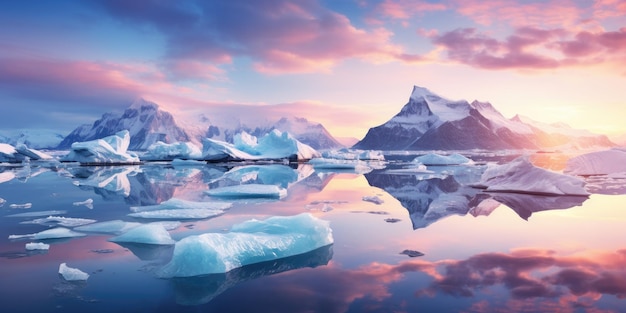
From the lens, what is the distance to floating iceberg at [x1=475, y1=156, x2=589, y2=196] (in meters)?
14.8

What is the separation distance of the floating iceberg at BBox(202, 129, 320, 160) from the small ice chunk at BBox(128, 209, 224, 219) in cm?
3397

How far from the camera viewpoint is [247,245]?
6387 millimetres

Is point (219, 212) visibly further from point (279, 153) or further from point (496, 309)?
point (279, 153)

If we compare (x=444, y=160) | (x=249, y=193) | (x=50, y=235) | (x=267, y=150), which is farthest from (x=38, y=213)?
(x=267, y=150)

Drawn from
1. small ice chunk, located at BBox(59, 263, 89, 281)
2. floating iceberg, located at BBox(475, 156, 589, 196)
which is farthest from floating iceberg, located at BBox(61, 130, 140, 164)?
small ice chunk, located at BBox(59, 263, 89, 281)

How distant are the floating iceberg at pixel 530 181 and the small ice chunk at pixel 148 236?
1274 centimetres

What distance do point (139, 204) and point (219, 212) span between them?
12.2 ft

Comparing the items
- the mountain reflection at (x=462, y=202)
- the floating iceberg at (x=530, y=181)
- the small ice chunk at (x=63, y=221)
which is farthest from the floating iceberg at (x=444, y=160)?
the small ice chunk at (x=63, y=221)

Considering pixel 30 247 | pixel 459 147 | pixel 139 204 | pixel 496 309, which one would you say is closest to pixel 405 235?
pixel 496 309

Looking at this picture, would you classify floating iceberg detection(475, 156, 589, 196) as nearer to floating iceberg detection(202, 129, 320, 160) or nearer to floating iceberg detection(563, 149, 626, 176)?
floating iceberg detection(563, 149, 626, 176)

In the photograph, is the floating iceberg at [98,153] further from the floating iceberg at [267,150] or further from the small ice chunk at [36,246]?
the small ice chunk at [36,246]

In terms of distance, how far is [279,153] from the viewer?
47.7 m

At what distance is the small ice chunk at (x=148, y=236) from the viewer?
750 centimetres

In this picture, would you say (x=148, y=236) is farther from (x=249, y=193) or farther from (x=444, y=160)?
(x=444, y=160)
